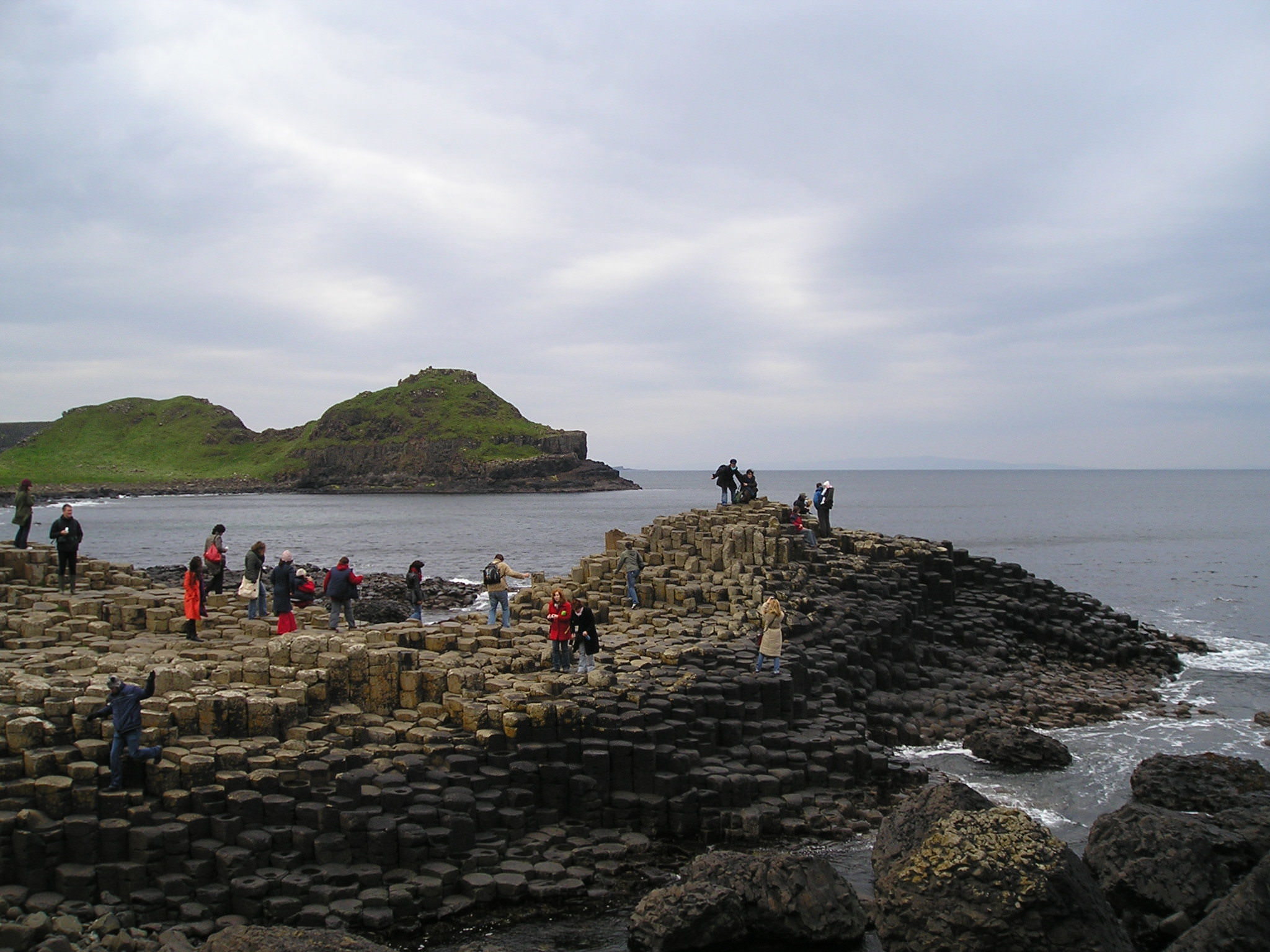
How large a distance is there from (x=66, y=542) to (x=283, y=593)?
6.76m

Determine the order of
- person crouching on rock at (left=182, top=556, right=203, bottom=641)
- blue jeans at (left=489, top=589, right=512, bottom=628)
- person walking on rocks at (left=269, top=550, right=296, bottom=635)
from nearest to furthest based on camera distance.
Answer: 1. person crouching on rock at (left=182, top=556, right=203, bottom=641)
2. person walking on rocks at (left=269, top=550, right=296, bottom=635)
3. blue jeans at (left=489, top=589, right=512, bottom=628)

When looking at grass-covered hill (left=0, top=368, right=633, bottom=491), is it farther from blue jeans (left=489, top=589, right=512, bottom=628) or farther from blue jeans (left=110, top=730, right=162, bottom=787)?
blue jeans (left=110, top=730, right=162, bottom=787)

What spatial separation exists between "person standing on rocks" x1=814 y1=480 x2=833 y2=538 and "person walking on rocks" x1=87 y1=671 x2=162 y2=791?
85.0 ft

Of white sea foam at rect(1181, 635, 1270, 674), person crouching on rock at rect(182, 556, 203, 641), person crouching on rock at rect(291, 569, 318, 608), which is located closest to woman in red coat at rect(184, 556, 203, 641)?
person crouching on rock at rect(182, 556, 203, 641)

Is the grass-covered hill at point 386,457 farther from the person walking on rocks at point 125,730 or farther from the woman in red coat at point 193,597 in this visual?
the person walking on rocks at point 125,730

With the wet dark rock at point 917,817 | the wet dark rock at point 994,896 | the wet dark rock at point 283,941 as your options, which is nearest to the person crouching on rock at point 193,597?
the wet dark rock at point 283,941

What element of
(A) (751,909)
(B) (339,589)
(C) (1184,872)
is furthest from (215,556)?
(C) (1184,872)

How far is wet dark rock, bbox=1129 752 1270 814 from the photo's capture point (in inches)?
643

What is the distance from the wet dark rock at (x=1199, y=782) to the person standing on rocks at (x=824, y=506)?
18001 millimetres

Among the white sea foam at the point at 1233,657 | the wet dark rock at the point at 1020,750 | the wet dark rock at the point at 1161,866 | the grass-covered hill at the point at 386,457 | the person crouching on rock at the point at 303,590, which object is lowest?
the white sea foam at the point at 1233,657

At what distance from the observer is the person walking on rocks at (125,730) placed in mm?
13195

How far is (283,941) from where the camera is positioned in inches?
380

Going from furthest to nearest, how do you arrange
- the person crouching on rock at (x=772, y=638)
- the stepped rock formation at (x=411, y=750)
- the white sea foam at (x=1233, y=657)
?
the white sea foam at (x=1233, y=657) < the person crouching on rock at (x=772, y=638) < the stepped rock formation at (x=411, y=750)

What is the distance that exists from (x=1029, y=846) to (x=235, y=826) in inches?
437
